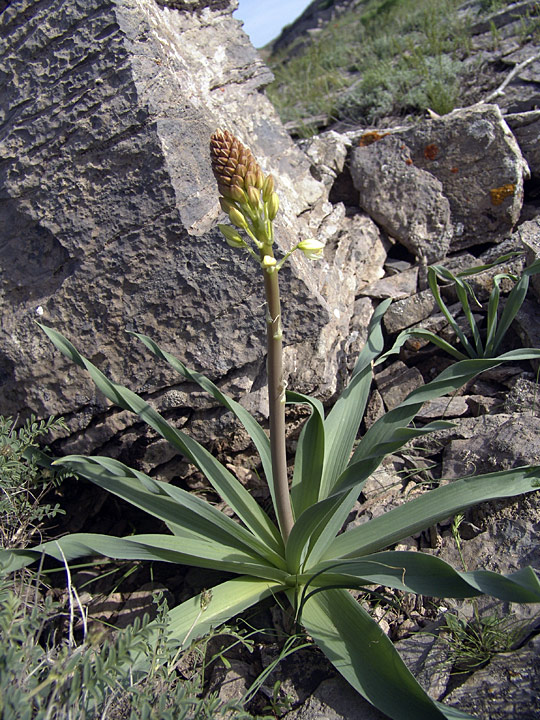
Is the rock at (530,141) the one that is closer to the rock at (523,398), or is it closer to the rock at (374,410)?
the rock at (523,398)

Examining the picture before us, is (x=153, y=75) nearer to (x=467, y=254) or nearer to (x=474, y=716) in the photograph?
A: (x=467, y=254)

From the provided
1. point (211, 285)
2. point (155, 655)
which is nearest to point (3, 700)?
point (155, 655)

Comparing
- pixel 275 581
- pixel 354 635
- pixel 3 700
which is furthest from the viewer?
pixel 275 581

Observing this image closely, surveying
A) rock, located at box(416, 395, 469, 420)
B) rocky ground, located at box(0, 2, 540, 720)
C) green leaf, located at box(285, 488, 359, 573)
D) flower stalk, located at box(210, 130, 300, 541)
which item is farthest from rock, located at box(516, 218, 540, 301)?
flower stalk, located at box(210, 130, 300, 541)

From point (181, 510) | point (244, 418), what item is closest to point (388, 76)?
point (244, 418)

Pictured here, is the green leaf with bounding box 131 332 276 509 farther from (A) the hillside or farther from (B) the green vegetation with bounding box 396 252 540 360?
(A) the hillside
